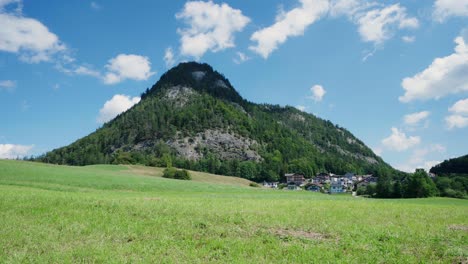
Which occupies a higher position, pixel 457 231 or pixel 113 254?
pixel 457 231

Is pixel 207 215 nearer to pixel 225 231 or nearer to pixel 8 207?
pixel 225 231

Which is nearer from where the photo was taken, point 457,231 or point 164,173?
point 457,231

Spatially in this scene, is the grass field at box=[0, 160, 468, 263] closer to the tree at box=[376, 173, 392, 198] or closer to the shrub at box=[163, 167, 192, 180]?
the shrub at box=[163, 167, 192, 180]

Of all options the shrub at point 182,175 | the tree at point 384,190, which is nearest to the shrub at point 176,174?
the shrub at point 182,175

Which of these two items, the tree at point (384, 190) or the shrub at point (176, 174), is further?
the tree at point (384, 190)

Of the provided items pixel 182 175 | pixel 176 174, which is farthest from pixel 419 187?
pixel 176 174

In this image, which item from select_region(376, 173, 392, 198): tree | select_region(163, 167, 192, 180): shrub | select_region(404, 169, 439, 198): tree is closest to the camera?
select_region(404, 169, 439, 198): tree

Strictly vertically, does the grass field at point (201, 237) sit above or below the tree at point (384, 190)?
below

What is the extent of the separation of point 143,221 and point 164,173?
3671 inches

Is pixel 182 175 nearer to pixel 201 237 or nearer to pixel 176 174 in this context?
pixel 176 174

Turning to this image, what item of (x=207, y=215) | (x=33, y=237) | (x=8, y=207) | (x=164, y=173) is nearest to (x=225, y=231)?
(x=207, y=215)

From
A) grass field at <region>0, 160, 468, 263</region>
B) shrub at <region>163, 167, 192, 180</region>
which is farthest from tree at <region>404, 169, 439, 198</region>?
grass field at <region>0, 160, 468, 263</region>

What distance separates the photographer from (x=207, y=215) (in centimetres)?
2017

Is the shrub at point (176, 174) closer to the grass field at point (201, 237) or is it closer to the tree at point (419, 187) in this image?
the tree at point (419, 187)
